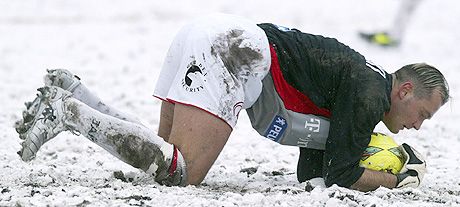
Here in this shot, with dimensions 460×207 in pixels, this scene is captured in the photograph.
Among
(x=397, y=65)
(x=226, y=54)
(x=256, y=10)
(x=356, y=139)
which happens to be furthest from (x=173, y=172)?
(x=256, y=10)

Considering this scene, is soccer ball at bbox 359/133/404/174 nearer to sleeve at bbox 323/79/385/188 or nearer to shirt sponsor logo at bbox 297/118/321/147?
sleeve at bbox 323/79/385/188

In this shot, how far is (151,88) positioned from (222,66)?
181 inches

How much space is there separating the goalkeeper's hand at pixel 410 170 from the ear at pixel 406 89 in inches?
13.5

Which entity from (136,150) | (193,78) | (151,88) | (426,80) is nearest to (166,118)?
(193,78)

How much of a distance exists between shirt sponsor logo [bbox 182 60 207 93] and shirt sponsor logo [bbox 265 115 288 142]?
52 centimetres

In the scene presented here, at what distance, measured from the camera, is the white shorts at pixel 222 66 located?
4098mm

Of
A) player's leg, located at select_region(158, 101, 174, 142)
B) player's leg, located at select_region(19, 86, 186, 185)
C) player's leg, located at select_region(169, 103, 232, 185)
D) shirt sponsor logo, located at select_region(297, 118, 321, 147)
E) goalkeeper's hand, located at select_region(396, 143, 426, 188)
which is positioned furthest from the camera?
player's leg, located at select_region(158, 101, 174, 142)

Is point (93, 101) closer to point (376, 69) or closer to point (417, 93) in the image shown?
point (376, 69)

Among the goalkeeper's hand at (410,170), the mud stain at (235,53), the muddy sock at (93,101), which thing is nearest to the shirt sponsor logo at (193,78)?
the mud stain at (235,53)

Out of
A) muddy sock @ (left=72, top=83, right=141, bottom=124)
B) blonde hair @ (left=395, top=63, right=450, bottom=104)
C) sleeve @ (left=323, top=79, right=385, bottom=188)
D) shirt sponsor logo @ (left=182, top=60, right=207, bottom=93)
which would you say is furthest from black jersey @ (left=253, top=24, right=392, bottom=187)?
muddy sock @ (left=72, top=83, right=141, bottom=124)

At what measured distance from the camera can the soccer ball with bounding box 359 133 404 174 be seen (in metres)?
4.33

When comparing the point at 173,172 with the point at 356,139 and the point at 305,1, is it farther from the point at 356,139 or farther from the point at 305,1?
the point at 305,1

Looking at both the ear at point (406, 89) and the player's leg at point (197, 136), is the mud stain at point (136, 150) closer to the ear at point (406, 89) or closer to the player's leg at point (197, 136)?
the player's leg at point (197, 136)

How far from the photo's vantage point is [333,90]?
4254 millimetres
